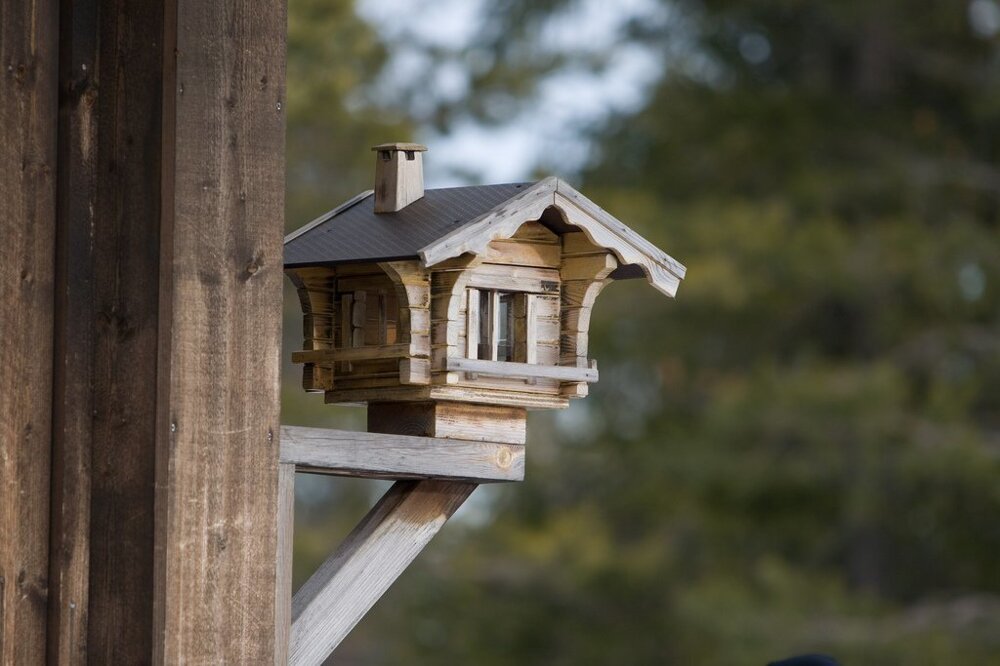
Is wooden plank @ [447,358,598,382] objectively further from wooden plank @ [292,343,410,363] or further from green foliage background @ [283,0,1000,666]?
green foliage background @ [283,0,1000,666]

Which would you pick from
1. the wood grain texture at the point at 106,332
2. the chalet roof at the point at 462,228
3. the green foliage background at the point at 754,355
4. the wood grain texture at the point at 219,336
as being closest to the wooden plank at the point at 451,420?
the chalet roof at the point at 462,228

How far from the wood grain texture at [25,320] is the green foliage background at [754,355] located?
713 cm

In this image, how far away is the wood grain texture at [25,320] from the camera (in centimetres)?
218

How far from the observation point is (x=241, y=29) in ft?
7.54

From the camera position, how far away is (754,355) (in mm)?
11188

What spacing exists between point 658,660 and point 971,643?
2.31 metres

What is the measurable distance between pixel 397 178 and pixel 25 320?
722 millimetres

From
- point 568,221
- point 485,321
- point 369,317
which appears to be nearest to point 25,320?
point 369,317

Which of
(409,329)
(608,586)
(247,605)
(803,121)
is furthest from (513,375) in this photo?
(803,121)

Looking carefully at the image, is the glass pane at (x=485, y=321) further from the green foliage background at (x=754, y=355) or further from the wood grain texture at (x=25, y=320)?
the green foliage background at (x=754, y=355)

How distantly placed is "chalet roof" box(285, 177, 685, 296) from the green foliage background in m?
6.70

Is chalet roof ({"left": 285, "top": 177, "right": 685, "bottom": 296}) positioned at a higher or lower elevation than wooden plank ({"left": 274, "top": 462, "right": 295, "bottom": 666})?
higher

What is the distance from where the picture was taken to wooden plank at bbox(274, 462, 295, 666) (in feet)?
7.55

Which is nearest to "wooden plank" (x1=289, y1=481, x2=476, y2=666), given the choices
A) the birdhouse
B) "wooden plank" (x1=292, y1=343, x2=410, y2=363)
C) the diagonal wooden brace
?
the diagonal wooden brace
